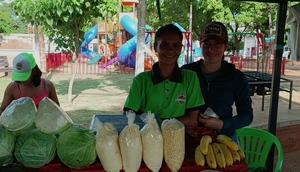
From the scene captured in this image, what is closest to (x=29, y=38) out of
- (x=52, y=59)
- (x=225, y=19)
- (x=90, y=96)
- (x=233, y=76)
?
(x=52, y=59)

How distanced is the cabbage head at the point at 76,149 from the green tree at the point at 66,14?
5771mm

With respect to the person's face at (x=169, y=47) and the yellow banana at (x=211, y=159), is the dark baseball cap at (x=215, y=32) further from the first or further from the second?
the yellow banana at (x=211, y=159)

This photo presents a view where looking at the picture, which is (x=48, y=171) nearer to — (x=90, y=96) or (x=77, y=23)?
(x=77, y=23)

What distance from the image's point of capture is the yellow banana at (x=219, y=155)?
1352 millimetres

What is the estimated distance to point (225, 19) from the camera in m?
18.3

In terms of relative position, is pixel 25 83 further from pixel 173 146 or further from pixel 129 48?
pixel 129 48

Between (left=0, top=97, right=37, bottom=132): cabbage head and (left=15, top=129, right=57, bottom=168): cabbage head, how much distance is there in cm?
6

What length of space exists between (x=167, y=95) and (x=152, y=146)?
1.93 ft

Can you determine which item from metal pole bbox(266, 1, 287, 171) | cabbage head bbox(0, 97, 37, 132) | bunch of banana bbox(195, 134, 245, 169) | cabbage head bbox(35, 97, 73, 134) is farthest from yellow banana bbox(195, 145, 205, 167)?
metal pole bbox(266, 1, 287, 171)

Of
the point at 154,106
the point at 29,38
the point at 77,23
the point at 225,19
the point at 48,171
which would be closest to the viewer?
the point at 48,171

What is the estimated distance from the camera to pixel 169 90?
72.2 inches

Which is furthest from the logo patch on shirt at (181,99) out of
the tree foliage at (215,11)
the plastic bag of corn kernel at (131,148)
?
the tree foliage at (215,11)

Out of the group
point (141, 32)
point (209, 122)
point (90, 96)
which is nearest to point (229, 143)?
point (209, 122)

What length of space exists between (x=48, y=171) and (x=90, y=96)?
8267 millimetres
